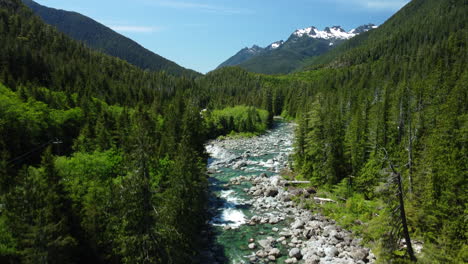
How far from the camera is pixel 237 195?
38.9m

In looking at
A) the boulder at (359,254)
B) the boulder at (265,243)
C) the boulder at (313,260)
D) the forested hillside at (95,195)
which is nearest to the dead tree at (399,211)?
the boulder at (359,254)

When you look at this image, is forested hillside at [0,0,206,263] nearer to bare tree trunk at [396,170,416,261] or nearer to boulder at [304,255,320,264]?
boulder at [304,255,320,264]

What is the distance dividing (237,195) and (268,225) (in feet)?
30.2

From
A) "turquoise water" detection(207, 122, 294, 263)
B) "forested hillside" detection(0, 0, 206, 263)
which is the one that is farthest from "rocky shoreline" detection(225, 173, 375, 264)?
"forested hillside" detection(0, 0, 206, 263)

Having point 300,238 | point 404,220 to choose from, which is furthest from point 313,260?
point 404,220

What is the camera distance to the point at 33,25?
14062 centimetres

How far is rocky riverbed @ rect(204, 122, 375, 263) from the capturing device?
947 inches

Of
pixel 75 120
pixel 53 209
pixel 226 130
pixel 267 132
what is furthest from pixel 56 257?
pixel 267 132

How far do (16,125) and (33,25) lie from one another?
139165 millimetres

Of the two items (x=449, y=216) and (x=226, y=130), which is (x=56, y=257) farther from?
(x=226, y=130)

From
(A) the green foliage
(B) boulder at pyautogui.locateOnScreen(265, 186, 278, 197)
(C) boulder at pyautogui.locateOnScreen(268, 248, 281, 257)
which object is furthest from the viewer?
(A) the green foliage

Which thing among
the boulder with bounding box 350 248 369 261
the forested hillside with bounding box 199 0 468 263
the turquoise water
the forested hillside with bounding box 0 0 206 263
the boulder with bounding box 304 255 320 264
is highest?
the forested hillside with bounding box 199 0 468 263

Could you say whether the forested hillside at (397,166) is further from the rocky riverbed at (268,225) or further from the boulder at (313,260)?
the boulder at (313,260)

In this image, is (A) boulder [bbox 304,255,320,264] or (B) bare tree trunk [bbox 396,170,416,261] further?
(A) boulder [bbox 304,255,320,264]
